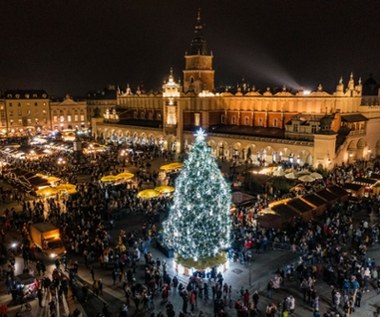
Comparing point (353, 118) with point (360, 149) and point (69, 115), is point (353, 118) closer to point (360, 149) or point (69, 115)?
point (360, 149)

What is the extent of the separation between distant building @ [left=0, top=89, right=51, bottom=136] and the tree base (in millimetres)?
71219

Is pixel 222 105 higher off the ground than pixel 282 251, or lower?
higher

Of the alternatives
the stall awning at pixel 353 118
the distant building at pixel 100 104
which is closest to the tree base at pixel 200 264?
the stall awning at pixel 353 118

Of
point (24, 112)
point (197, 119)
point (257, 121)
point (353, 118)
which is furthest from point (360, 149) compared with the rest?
point (24, 112)

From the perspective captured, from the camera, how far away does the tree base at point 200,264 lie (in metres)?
17.8

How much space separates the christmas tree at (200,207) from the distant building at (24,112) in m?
71.4

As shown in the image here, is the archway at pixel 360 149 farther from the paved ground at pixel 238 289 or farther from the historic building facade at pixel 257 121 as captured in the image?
the paved ground at pixel 238 289

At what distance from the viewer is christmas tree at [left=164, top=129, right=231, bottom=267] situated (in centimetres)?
1748

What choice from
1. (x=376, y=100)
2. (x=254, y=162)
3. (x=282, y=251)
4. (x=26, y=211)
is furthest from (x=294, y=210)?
(x=376, y=100)

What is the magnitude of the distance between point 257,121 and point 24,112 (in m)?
51.1

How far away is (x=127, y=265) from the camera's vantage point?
62.1 feet

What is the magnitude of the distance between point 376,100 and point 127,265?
200 feet

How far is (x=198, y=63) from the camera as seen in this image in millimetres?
63125

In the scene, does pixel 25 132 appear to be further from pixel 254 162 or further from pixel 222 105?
pixel 254 162
